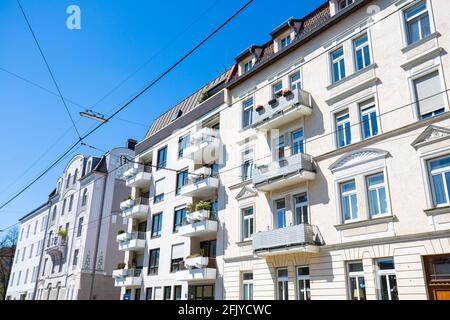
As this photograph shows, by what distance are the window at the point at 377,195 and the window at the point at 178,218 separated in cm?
1403

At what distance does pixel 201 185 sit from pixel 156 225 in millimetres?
7036

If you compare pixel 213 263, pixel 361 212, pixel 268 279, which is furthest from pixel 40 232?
pixel 361 212

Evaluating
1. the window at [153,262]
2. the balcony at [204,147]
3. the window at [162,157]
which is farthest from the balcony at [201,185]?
the window at [153,262]

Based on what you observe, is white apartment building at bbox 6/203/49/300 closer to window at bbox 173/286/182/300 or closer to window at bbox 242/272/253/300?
window at bbox 173/286/182/300

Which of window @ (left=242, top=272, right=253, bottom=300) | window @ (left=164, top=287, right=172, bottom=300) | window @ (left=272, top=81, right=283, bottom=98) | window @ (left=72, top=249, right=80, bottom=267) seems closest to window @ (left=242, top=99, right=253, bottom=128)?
window @ (left=272, top=81, right=283, bottom=98)

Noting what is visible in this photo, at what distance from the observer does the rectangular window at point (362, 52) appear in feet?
56.5

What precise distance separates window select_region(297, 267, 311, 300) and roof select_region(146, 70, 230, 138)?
13997mm

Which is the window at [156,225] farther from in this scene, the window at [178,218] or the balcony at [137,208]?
the window at [178,218]

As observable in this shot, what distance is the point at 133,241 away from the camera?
29.5m

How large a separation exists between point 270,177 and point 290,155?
60.9 inches

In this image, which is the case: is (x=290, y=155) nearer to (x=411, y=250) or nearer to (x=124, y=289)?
(x=411, y=250)

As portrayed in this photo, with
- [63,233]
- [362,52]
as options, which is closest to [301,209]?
[362,52]

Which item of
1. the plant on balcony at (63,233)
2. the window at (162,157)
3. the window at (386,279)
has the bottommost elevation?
Answer: the window at (386,279)
